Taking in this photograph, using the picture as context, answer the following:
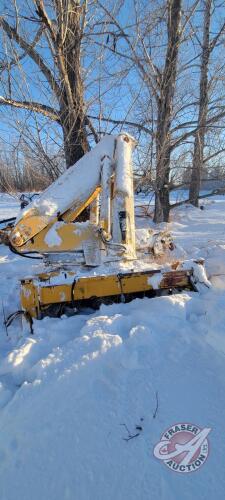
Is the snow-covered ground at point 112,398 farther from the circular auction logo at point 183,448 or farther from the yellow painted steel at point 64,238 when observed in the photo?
the yellow painted steel at point 64,238

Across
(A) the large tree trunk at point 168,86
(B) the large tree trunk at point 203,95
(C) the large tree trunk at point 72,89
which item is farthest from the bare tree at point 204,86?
(C) the large tree trunk at point 72,89

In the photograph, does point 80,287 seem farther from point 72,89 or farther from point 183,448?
point 72,89

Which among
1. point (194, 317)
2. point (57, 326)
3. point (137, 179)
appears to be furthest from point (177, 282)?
point (137, 179)

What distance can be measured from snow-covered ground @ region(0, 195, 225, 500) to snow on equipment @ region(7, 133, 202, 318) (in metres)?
0.22

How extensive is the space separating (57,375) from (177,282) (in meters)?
1.87

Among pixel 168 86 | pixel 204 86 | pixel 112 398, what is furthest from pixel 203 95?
pixel 112 398

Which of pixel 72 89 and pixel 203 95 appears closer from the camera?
pixel 72 89

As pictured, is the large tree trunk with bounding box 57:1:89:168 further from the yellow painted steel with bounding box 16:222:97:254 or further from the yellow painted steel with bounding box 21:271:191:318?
the yellow painted steel with bounding box 21:271:191:318

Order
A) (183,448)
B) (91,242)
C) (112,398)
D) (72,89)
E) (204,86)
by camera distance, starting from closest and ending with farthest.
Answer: (183,448)
(112,398)
(91,242)
(72,89)
(204,86)

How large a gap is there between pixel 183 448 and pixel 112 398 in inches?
24.0

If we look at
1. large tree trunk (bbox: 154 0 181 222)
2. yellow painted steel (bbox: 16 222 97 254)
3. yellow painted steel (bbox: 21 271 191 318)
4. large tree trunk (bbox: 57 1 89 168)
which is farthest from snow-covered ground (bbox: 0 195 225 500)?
large tree trunk (bbox: 154 0 181 222)

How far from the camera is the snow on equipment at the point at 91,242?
400cm

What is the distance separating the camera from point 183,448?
6.98 feet

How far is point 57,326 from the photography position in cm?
369
